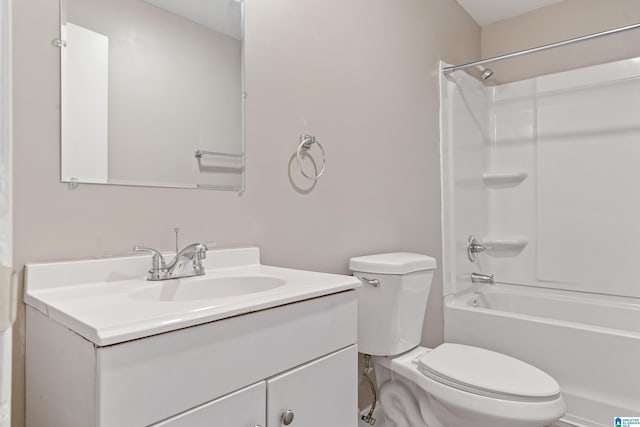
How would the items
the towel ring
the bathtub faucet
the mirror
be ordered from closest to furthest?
the mirror
the towel ring
the bathtub faucet

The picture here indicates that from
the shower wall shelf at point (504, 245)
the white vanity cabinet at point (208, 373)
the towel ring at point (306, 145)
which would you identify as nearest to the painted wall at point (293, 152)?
the towel ring at point (306, 145)

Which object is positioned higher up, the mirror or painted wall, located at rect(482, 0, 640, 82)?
painted wall, located at rect(482, 0, 640, 82)

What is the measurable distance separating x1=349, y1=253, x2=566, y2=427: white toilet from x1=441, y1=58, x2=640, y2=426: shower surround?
2.19 ft

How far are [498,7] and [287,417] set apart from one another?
10.0ft

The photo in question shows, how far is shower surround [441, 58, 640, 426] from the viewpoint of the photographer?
2.44 metres

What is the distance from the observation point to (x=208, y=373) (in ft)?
2.50

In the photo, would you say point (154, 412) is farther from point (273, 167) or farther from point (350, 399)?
point (273, 167)

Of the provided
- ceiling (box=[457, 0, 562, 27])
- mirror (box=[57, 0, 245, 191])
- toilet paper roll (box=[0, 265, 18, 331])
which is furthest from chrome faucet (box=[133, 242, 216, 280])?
ceiling (box=[457, 0, 562, 27])

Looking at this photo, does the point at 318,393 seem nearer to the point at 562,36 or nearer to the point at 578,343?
the point at 578,343

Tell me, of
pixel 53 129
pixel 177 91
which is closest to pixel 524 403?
pixel 177 91

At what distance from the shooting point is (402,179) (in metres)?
2.18

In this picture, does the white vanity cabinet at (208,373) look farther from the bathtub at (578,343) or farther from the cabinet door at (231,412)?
the bathtub at (578,343)

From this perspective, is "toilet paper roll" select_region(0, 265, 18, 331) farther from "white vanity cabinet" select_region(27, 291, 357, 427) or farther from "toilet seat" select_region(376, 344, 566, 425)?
"toilet seat" select_region(376, 344, 566, 425)

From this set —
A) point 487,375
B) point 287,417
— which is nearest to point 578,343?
point 487,375
